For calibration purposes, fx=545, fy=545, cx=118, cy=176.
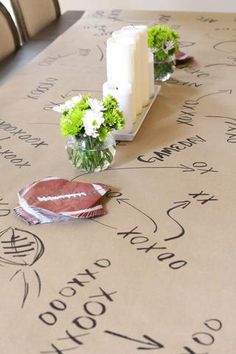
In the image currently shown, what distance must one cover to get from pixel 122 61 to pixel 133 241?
562 mm

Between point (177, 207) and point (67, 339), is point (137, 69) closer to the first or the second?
point (177, 207)

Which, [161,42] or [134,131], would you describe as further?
[161,42]

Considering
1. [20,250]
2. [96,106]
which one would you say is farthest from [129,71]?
[20,250]

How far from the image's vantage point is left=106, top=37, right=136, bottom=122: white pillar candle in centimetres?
131

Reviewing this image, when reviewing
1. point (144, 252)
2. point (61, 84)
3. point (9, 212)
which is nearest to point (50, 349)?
point (144, 252)

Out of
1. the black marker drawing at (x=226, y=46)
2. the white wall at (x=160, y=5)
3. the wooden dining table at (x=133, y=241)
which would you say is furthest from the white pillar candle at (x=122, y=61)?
the white wall at (x=160, y=5)

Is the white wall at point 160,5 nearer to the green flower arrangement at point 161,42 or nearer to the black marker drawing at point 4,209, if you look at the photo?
the green flower arrangement at point 161,42

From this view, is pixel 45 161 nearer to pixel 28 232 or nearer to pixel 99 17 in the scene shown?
pixel 28 232

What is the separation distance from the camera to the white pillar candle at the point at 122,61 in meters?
1.31

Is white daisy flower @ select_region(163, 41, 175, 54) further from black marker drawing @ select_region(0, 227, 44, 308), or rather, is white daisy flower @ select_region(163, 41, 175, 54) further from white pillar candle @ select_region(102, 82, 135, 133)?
black marker drawing @ select_region(0, 227, 44, 308)

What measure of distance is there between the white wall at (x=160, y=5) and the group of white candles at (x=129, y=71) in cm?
223

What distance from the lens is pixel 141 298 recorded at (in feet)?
2.55

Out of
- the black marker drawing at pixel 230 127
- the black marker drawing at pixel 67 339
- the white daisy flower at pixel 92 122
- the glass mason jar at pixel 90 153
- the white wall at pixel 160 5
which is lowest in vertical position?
the white wall at pixel 160 5

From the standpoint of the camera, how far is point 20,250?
2.92 feet
